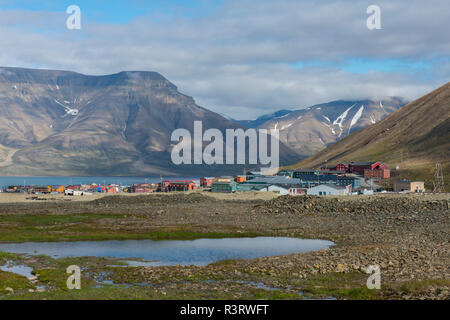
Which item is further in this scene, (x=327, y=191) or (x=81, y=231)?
(x=327, y=191)

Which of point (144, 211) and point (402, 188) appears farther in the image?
point (402, 188)

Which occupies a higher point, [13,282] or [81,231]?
[13,282]

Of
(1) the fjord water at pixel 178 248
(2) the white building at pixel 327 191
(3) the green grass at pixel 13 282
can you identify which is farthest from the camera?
(2) the white building at pixel 327 191

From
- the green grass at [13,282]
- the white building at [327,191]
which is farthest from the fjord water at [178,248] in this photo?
the white building at [327,191]

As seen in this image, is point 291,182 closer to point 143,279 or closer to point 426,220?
point 426,220

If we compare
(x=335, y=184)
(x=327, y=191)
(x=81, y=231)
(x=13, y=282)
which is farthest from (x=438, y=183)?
(x=13, y=282)

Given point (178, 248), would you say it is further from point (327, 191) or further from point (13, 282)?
point (327, 191)

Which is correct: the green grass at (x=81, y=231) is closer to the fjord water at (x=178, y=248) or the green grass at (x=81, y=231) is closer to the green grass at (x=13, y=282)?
the fjord water at (x=178, y=248)
